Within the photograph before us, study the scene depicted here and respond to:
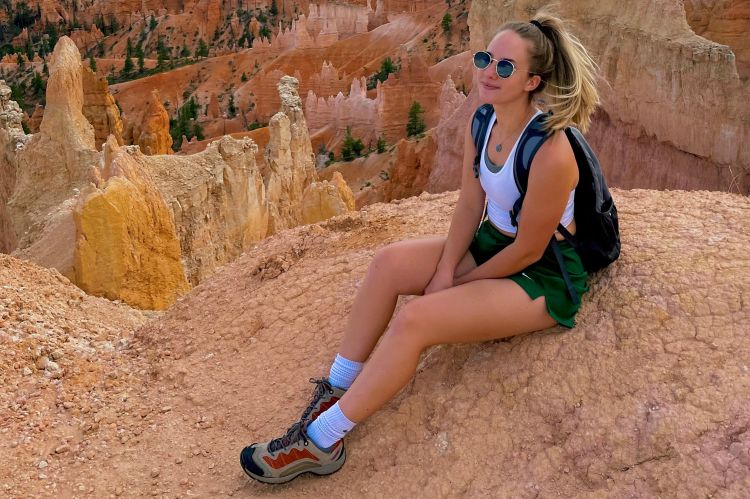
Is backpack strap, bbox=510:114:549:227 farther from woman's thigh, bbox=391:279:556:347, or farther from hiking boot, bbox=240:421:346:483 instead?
hiking boot, bbox=240:421:346:483

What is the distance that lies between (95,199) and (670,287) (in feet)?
23.6

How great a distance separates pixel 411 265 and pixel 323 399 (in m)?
0.72

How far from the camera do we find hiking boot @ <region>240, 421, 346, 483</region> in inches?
125

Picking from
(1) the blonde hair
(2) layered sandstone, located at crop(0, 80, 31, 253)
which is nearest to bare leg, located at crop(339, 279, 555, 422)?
(1) the blonde hair

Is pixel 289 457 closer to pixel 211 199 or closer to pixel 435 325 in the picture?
pixel 435 325

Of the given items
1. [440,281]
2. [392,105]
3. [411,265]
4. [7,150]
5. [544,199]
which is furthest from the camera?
[392,105]

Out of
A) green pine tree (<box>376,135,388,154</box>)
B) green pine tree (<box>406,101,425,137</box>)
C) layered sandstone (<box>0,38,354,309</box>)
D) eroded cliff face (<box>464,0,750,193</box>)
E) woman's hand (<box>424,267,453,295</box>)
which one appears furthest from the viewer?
green pine tree (<box>406,101,425,137</box>)

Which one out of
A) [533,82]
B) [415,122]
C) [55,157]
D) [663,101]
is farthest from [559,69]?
[415,122]

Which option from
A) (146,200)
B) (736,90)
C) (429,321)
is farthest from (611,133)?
(429,321)

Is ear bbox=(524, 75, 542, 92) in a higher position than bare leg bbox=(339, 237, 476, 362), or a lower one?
higher

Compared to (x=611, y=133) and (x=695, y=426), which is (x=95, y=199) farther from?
(x=611, y=133)

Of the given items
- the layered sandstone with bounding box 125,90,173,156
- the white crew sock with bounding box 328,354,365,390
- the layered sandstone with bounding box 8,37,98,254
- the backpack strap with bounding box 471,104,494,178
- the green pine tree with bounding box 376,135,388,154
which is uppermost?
the backpack strap with bounding box 471,104,494,178

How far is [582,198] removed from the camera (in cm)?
319

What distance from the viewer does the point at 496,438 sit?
3111 millimetres
